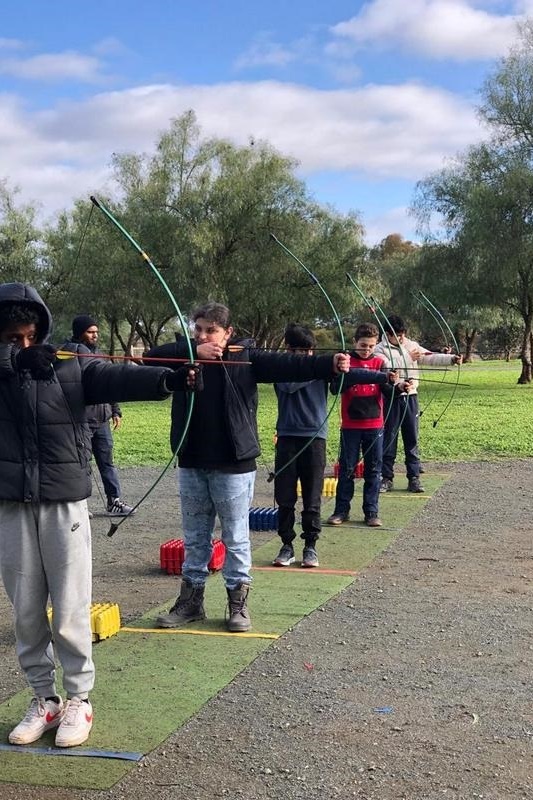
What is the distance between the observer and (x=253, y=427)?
5.49 metres

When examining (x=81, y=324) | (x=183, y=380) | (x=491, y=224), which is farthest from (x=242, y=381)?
(x=491, y=224)

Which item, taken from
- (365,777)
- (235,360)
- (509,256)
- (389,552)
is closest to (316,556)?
(389,552)

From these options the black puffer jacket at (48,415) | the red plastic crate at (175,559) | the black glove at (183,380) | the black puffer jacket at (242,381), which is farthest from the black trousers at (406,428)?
the black puffer jacket at (48,415)

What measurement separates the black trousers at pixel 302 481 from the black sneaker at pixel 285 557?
98mm

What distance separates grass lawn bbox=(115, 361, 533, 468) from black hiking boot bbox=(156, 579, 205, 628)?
19.2 feet

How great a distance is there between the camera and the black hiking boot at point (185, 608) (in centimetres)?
553

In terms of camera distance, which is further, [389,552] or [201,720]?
[389,552]

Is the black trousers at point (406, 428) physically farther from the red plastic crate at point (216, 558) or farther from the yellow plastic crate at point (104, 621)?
the yellow plastic crate at point (104, 621)

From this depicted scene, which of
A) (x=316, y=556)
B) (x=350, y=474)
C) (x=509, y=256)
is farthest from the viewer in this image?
(x=509, y=256)

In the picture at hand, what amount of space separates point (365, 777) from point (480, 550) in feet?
14.5

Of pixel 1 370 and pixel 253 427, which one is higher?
pixel 1 370

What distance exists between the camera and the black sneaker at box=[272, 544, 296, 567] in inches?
282

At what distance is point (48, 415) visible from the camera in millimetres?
3859

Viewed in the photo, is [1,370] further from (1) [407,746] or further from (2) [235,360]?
(1) [407,746]
